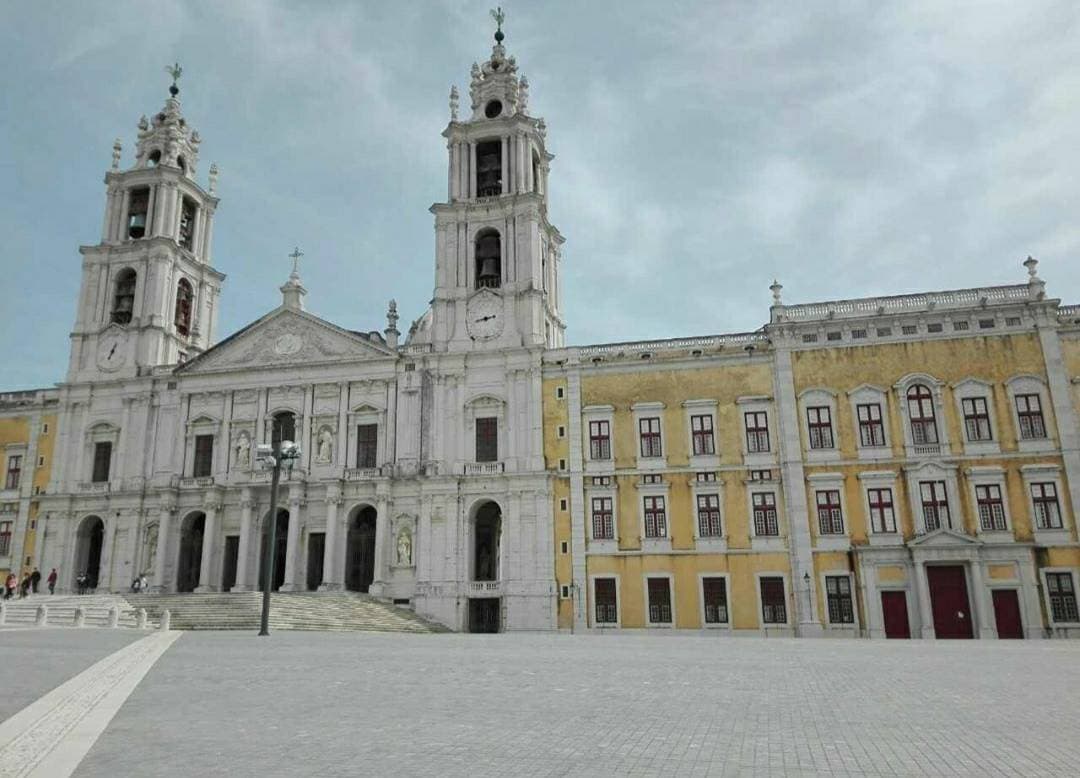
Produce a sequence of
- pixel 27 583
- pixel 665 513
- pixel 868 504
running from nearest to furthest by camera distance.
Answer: pixel 868 504 < pixel 665 513 < pixel 27 583

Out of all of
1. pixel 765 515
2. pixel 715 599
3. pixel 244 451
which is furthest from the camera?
pixel 244 451

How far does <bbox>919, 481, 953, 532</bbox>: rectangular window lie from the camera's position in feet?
109

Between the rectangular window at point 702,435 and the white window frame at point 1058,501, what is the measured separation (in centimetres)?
1216

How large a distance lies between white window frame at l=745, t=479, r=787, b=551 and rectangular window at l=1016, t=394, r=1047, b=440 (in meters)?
9.85

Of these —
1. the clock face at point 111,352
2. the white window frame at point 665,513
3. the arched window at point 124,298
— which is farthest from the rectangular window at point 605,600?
the arched window at point 124,298

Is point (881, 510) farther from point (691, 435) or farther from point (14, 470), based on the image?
point (14, 470)

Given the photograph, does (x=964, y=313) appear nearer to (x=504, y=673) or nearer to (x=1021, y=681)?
(x=1021, y=681)

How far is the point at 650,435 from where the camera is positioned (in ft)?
122

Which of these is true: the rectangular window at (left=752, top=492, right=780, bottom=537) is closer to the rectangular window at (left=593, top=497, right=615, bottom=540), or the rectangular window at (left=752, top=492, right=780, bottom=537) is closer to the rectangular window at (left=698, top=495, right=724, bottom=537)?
the rectangular window at (left=698, top=495, right=724, bottom=537)

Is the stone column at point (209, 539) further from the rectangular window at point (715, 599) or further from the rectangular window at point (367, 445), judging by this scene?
the rectangular window at point (715, 599)

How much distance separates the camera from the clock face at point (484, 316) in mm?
41062

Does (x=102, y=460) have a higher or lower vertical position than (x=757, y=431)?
higher

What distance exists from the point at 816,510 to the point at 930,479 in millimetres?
4635

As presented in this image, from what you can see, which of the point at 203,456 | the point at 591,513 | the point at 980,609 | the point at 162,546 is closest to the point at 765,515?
the point at 591,513
